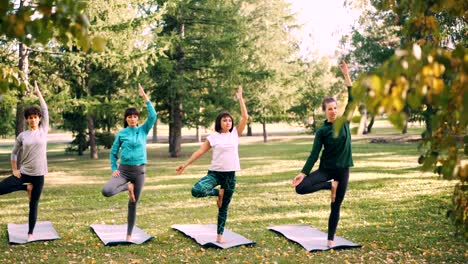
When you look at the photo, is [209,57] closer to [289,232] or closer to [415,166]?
[415,166]

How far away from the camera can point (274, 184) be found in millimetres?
17078

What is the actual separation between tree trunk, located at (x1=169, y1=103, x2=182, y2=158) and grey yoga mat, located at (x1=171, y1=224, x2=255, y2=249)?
18.9 meters

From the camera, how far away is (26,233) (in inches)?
379

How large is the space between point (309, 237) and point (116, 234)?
→ 3.20m

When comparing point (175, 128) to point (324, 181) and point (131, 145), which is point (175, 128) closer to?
point (131, 145)

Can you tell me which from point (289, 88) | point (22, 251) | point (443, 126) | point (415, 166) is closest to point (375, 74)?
point (443, 126)

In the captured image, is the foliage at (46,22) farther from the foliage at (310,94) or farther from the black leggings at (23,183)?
the foliage at (310,94)

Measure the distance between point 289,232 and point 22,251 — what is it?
421 centimetres

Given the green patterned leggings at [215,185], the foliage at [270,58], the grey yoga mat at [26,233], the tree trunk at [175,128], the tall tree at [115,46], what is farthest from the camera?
the foliage at [270,58]

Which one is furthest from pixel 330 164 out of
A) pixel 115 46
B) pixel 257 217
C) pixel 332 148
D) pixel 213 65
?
pixel 213 65

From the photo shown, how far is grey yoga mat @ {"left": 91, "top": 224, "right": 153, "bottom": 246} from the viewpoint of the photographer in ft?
29.2

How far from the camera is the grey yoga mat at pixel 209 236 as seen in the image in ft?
28.5

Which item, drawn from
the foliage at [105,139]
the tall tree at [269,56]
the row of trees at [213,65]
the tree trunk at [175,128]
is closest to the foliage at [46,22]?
the row of trees at [213,65]

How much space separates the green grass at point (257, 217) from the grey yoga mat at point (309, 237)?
0.15 meters
